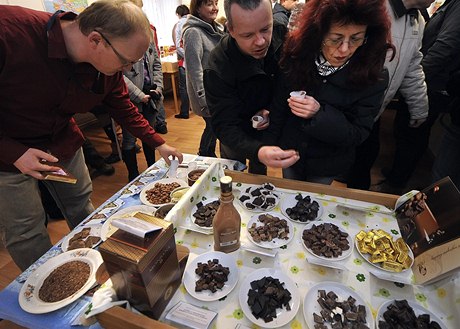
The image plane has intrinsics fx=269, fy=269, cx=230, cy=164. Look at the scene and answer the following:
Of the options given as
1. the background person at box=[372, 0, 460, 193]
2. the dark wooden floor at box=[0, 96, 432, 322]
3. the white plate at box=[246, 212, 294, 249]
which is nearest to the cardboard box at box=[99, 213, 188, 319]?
the white plate at box=[246, 212, 294, 249]

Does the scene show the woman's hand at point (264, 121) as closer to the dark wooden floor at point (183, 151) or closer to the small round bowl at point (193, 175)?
the small round bowl at point (193, 175)

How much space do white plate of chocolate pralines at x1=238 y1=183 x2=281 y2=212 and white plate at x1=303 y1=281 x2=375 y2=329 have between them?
0.35 metres

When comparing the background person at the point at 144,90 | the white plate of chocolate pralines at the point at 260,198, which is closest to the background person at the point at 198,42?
the background person at the point at 144,90

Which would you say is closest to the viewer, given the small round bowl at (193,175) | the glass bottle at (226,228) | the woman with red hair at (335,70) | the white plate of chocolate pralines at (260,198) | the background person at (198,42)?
the glass bottle at (226,228)

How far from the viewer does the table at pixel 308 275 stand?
709mm

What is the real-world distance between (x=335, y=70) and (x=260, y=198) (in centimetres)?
59

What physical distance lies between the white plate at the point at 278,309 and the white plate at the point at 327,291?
0.09 feet

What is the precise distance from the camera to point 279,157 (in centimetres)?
106

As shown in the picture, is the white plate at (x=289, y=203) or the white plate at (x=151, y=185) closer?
the white plate at (x=289, y=203)

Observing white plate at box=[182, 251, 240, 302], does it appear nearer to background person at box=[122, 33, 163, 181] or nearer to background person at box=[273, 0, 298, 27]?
background person at box=[273, 0, 298, 27]

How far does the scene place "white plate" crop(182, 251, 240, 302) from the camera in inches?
28.9

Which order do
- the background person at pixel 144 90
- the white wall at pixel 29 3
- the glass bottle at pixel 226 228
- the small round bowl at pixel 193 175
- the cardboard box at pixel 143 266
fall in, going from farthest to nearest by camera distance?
the white wall at pixel 29 3 < the background person at pixel 144 90 < the small round bowl at pixel 193 175 < the glass bottle at pixel 226 228 < the cardboard box at pixel 143 266

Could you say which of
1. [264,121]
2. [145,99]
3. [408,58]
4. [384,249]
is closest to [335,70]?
[264,121]

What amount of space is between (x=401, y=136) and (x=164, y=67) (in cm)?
366
